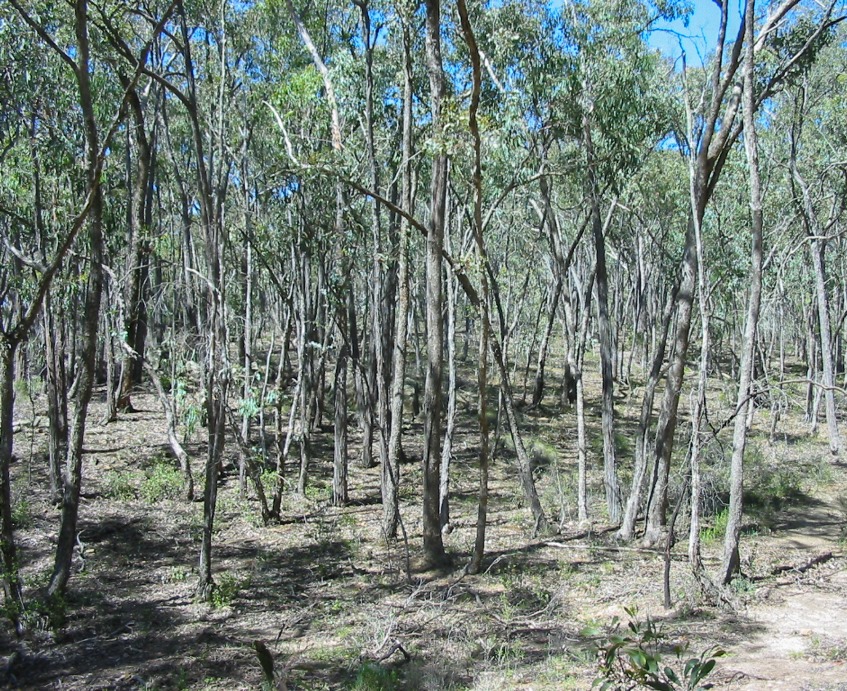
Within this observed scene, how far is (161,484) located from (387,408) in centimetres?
456

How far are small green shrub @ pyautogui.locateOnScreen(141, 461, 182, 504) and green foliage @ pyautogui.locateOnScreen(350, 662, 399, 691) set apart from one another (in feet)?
25.9

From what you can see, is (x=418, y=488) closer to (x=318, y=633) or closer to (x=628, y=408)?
(x=318, y=633)

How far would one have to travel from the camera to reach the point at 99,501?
1343cm

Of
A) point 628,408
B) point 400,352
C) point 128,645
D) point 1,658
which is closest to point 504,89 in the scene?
point 400,352

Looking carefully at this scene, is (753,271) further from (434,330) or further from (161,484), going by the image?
(161,484)

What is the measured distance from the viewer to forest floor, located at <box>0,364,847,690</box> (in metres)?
7.35

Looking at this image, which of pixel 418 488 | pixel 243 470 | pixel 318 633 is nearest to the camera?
pixel 318 633

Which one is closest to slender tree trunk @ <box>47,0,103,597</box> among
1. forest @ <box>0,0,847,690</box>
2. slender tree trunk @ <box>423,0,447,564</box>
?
forest @ <box>0,0,847,690</box>

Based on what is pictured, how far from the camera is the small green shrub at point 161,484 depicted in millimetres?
13922

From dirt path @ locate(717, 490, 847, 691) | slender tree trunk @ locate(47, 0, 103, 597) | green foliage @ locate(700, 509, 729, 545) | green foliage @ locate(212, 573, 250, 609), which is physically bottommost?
green foliage @ locate(212, 573, 250, 609)

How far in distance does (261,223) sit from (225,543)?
5.76 m

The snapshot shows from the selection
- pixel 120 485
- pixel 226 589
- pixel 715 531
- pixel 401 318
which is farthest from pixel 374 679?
pixel 120 485

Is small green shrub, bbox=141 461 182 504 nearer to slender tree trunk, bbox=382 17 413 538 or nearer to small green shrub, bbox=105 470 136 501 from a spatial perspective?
small green shrub, bbox=105 470 136 501

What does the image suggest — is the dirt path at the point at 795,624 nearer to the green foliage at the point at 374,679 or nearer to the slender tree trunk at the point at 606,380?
the slender tree trunk at the point at 606,380
